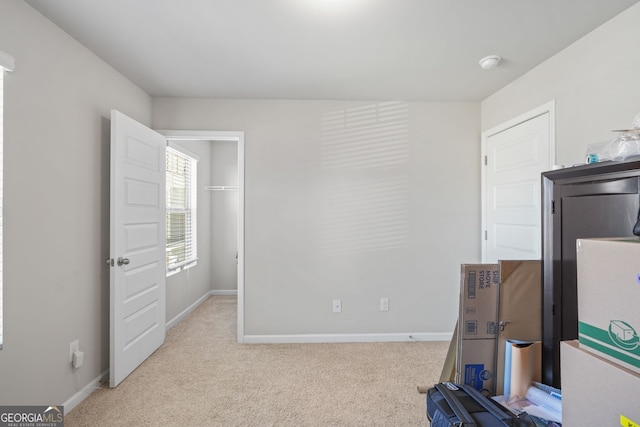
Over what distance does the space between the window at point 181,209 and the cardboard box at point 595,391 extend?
142 inches

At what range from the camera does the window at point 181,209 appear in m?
3.62

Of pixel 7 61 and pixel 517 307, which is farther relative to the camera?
pixel 517 307

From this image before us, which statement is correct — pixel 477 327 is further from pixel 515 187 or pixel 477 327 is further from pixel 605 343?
pixel 515 187

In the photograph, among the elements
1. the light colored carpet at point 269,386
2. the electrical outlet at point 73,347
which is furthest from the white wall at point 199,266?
the electrical outlet at point 73,347

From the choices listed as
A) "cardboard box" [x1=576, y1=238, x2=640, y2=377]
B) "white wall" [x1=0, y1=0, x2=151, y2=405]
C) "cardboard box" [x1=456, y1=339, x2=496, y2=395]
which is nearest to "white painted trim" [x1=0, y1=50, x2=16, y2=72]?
"white wall" [x1=0, y1=0, x2=151, y2=405]

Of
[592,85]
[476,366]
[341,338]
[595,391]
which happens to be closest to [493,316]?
[476,366]

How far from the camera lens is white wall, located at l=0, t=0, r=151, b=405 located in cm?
156

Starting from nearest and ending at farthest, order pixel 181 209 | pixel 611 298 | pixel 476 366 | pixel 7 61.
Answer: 1. pixel 611 298
2. pixel 7 61
3. pixel 476 366
4. pixel 181 209

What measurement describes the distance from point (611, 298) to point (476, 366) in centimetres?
93

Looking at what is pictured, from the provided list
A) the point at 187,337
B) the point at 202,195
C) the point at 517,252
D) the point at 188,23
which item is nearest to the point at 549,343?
the point at 517,252

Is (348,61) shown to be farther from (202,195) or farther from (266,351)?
(202,195)

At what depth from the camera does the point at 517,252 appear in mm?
2545

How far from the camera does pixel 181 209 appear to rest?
390 cm

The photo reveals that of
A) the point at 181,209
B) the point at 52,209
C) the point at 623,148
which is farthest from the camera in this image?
the point at 181,209
